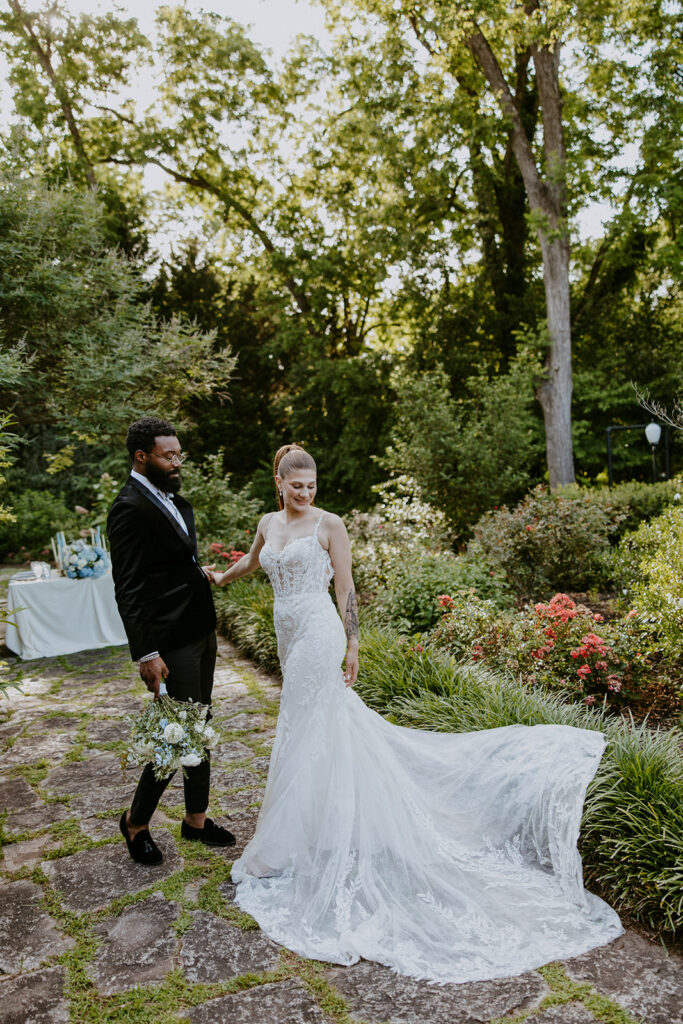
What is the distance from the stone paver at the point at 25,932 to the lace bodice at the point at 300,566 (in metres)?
1.73

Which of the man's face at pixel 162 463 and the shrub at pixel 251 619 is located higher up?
the man's face at pixel 162 463

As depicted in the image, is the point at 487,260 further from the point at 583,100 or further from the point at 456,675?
the point at 456,675

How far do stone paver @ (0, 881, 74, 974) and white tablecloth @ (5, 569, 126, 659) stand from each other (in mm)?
5144

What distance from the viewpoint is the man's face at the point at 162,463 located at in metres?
3.28

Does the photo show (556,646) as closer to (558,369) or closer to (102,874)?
(102,874)

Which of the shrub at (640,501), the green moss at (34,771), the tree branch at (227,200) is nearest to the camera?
the green moss at (34,771)

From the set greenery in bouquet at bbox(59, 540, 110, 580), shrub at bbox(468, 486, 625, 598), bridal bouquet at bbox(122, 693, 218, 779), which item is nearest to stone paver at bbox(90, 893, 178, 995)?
bridal bouquet at bbox(122, 693, 218, 779)

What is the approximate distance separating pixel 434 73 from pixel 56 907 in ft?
52.1

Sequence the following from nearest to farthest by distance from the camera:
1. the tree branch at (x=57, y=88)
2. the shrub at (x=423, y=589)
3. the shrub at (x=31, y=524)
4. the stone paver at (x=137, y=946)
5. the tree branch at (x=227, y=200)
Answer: the stone paver at (x=137, y=946) < the shrub at (x=423, y=589) < the tree branch at (x=57, y=88) < the shrub at (x=31, y=524) < the tree branch at (x=227, y=200)

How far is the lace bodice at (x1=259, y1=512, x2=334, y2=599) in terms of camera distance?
3371mm

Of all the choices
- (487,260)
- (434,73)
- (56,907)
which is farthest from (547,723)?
(487,260)

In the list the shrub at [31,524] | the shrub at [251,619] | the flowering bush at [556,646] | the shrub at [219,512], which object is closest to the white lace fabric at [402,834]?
the flowering bush at [556,646]

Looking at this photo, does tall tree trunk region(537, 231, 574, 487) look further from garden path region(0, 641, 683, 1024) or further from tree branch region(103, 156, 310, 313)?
garden path region(0, 641, 683, 1024)

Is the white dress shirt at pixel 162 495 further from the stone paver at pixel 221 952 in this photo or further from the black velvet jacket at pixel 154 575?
the stone paver at pixel 221 952
